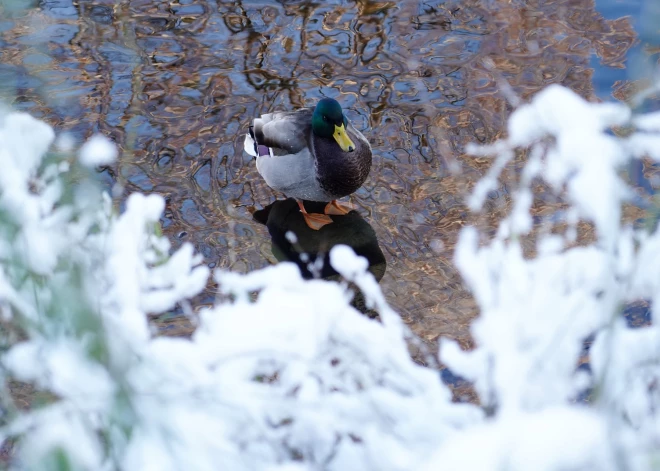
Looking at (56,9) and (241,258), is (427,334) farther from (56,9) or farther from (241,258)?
(56,9)

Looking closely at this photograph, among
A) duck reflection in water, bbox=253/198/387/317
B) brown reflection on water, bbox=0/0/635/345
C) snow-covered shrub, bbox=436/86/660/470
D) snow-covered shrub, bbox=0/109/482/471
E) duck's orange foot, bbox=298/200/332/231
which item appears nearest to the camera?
snow-covered shrub, bbox=436/86/660/470

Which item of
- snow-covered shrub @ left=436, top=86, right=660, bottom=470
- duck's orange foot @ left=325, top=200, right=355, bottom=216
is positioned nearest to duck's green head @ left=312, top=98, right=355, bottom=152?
duck's orange foot @ left=325, top=200, right=355, bottom=216

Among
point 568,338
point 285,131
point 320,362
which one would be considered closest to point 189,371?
point 320,362

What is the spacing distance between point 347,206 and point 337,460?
245 cm

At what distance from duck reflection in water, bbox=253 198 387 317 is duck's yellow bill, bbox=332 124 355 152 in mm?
353

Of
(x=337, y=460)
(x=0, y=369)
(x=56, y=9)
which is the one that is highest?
(x=0, y=369)

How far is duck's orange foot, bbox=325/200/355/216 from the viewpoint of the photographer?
159 inches

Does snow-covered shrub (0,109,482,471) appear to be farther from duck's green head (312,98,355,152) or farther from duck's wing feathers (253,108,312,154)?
duck's wing feathers (253,108,312,154)

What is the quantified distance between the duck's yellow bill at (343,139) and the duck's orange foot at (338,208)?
0.33 metres

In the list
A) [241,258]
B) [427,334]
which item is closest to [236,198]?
[241,258]

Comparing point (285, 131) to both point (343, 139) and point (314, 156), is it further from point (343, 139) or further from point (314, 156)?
point (343, 139)

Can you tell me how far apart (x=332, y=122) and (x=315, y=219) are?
0.47m

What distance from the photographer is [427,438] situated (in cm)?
160

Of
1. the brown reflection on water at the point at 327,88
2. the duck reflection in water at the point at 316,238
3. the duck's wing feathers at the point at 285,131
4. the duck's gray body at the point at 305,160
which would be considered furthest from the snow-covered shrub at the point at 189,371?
the duck's wing feathers at the point at 285,131
